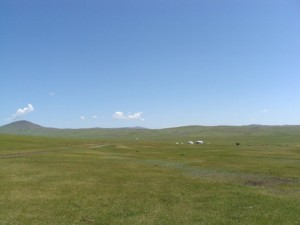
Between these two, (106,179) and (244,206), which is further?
(106,179)

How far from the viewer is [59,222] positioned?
62.9 feet

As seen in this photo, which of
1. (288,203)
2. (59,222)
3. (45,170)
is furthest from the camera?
(45,170)

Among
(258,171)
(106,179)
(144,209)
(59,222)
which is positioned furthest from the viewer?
(258,171)

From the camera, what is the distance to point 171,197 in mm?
26812

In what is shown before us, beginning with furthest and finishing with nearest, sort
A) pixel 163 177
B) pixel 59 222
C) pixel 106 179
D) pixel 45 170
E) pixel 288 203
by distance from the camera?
pixel 45 170, pixel 163 177, pixel 106 179, pixel 288 203, pixel 59 222

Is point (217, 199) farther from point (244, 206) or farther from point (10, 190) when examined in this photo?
point (10, 190)

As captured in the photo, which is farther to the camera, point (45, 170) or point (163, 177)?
point (45, 170)

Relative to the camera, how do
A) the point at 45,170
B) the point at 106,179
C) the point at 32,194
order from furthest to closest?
the point at 45,170 < the point at 106,179 < the point at 32,194

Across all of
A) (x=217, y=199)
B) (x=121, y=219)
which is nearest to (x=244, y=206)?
(x=217, y=199)

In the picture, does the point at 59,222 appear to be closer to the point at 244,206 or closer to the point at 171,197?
the point at 171,197

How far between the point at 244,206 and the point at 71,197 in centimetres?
1184

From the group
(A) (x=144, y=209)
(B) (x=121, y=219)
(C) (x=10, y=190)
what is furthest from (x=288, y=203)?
(C) (x=10, y=190)

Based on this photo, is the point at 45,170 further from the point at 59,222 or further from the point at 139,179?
the point at 59,222

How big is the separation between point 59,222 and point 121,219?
327cm
